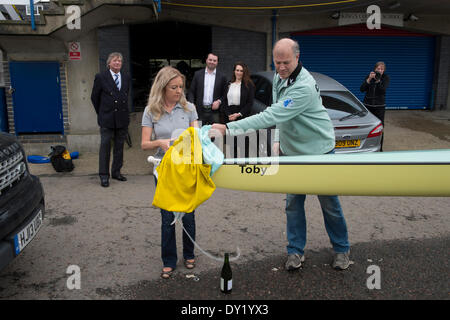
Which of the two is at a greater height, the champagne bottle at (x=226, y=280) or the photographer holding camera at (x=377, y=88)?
the photographer holding camera at (x=377, y=88)

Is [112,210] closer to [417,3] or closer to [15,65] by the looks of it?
[15,65]

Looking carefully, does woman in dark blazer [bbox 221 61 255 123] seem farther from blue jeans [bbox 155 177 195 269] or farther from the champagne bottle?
the champagne bottle

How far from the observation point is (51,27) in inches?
293

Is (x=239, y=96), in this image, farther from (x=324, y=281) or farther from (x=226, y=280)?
(x=226, y=280)

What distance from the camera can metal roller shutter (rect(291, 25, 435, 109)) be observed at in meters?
11.9

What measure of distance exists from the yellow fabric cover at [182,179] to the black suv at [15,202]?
107cm

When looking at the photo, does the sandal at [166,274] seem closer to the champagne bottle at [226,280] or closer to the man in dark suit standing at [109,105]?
the champagne bottle at [226,280]

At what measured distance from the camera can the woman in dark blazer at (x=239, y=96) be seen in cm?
680

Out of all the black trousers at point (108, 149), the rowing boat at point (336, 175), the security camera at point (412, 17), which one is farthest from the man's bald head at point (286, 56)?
the security camera at point (412, 17)

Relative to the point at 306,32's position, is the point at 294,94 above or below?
below
